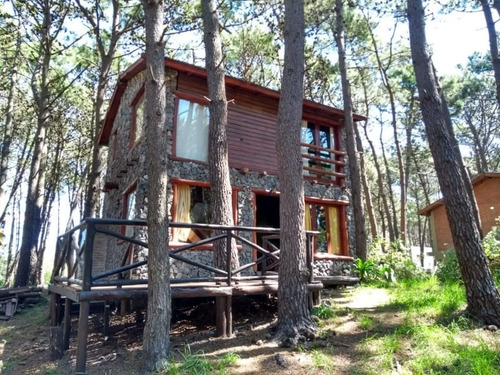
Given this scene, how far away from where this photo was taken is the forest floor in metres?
3.91

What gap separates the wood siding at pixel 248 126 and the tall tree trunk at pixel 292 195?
4778 millimetres

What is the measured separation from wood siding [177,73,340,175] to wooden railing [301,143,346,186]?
125 centimetres

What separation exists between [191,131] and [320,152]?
15.2 feet

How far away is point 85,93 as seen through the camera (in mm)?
16859

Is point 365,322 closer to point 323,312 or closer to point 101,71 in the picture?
point 323,312

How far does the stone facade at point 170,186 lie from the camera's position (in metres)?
8.70

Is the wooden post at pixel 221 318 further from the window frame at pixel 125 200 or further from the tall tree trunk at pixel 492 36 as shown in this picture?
the tall tree trunk at pixel 492 36

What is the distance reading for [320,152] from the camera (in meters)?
12.3

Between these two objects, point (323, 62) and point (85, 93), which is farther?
point (85, 93)

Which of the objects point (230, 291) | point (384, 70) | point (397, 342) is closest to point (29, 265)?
point (230, 291)

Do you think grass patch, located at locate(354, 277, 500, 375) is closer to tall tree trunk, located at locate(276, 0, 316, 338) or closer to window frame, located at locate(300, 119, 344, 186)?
tall tree trunk, located at locate(276, 0, 316, 338)

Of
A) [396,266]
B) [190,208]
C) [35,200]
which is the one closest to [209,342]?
[190,208]

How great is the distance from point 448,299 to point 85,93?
16.5m

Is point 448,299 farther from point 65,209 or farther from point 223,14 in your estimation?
point 65,209
